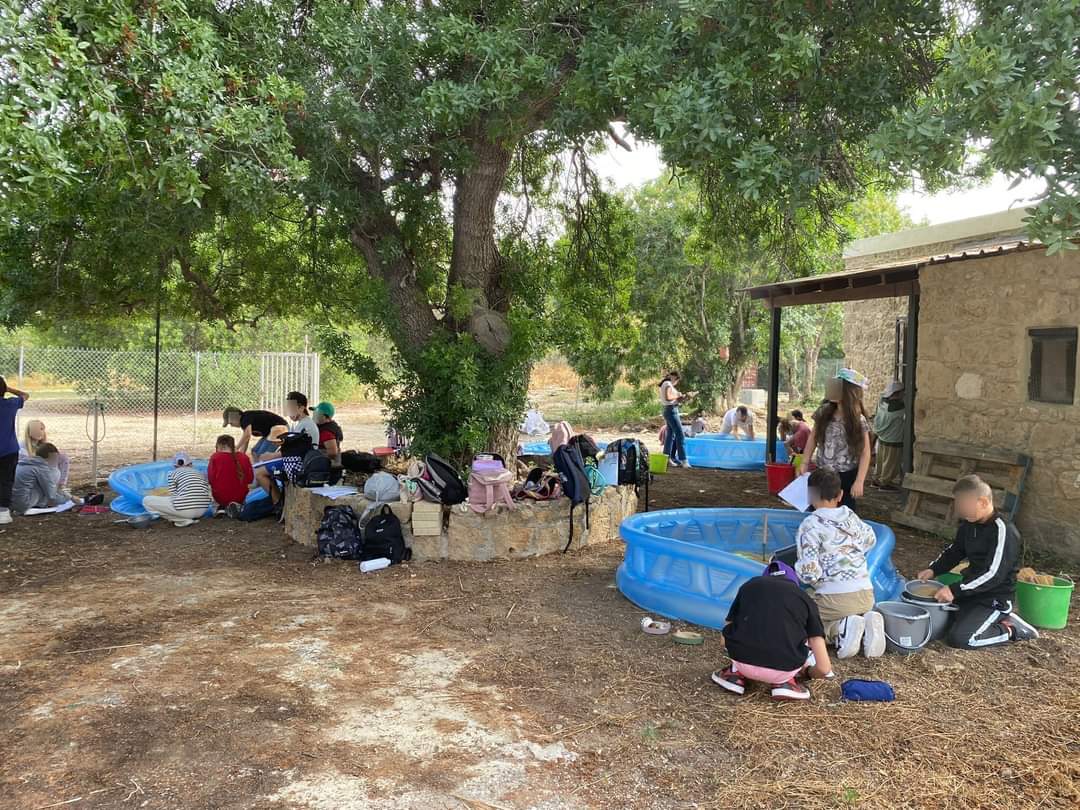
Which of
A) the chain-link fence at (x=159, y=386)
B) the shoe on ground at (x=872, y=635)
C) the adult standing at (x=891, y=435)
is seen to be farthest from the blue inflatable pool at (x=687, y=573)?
the chain-link fence at (x=159, y=386)

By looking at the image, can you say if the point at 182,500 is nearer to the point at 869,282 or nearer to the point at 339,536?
the point at 339,536

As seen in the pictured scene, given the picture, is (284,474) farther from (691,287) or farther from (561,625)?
(691,287)

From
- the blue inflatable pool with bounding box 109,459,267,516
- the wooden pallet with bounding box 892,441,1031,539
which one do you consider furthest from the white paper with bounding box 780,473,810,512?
the blue inflatable pool with bounding box 109,459,267,516

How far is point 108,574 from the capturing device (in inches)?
253

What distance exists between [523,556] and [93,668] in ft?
11.2

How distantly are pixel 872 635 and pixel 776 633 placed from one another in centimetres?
100

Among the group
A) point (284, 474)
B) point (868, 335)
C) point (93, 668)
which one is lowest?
point (93, 668)

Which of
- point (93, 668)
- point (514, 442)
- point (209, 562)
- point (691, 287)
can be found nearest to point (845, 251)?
point (691, 287)

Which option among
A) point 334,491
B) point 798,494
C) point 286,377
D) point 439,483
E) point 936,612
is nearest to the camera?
point 936,612

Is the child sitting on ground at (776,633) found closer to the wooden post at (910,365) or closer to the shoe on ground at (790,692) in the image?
the shoe on ground at (790,692)

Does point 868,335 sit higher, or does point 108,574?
point 868,335

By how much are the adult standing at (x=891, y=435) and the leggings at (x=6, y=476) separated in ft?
34.2

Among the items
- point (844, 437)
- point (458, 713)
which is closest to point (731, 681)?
point (458, 713)

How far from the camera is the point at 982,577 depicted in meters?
4.58
